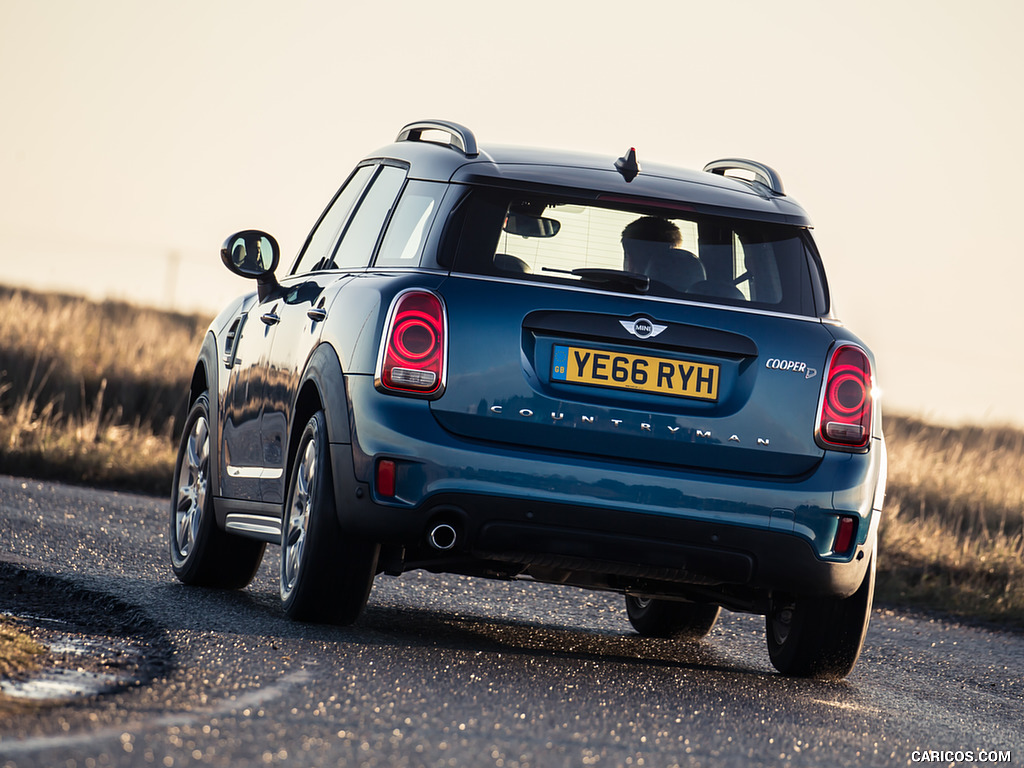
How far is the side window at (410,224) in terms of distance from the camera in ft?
21.3

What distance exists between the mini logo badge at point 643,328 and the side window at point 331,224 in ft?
6.30

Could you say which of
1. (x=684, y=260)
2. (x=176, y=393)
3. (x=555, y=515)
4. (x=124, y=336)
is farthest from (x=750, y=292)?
(x=124, y=336)

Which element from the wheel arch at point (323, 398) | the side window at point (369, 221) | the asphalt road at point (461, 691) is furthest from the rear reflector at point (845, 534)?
the side window at point (369, 221)

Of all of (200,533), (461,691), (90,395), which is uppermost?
(461,691)

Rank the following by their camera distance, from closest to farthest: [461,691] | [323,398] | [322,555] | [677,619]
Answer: [461,691], [322,555], [323,398], [677,619]

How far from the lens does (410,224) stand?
6.70m

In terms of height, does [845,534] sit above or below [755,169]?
below

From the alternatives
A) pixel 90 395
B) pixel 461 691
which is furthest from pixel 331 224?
pixel 90 395

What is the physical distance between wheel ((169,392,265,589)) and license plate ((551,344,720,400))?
2.41 m

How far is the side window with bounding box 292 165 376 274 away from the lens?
7.68 metres

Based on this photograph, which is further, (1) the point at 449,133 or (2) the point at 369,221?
→ (2) the point at 369,221

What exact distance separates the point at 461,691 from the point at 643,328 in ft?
4.87

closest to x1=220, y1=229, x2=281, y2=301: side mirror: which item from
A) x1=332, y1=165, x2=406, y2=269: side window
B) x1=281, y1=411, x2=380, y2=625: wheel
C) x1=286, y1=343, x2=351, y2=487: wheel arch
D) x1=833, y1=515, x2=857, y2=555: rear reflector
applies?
x1=332, y1=165, x2=406, y2=269: side window

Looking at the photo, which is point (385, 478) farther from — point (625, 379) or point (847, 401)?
point (847, 401)
